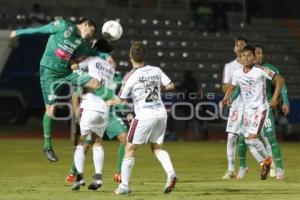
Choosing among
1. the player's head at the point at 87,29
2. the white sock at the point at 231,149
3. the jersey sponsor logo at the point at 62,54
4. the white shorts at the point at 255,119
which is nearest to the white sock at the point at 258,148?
the white shorts at the point at 255,119

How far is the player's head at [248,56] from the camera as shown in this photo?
51.4ft

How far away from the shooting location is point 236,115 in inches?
664

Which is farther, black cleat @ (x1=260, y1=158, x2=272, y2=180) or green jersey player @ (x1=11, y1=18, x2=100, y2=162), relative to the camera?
black cleat @ (x1=260, y1=158, x2=272, y2=180)

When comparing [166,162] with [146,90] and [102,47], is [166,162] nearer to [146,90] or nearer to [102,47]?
[146,90]

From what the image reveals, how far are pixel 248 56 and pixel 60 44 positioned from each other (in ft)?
10.3

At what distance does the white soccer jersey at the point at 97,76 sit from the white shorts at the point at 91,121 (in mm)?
68

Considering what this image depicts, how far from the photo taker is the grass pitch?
13070 millimetres

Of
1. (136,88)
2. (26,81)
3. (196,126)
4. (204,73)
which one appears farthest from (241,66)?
(204,73)

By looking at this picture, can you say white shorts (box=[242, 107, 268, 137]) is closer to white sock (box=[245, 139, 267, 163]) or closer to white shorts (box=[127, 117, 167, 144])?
white sock (box=[245, 139, 267, 163])

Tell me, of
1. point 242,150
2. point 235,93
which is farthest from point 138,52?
point 242,150

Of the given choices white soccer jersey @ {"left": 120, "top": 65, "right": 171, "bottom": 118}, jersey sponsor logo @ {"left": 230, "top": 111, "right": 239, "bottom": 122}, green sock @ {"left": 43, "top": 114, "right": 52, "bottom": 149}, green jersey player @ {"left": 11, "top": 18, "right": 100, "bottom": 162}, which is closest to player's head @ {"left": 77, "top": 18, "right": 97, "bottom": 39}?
green jersey player @ {"left": 11, "top": 18, "right": 100, "bottom": 162}

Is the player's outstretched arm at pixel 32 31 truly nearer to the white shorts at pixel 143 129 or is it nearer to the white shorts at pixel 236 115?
the white shorts at pixel 143 129

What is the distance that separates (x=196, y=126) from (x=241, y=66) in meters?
13.1

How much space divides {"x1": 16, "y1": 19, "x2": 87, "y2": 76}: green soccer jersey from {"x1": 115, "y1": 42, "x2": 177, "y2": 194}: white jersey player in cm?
248
